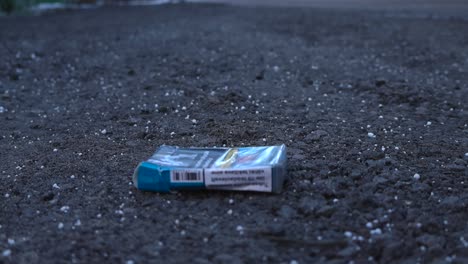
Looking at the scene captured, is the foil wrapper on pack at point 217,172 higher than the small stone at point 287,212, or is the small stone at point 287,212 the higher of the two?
the foil wrapper on pack at point 217,172

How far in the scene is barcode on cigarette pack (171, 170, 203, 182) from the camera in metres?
2.45

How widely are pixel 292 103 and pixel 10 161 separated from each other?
1.89 m

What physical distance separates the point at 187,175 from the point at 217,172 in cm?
13

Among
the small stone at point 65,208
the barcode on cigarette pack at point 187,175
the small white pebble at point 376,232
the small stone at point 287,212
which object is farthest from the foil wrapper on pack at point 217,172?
the small white pebble at point 376,232

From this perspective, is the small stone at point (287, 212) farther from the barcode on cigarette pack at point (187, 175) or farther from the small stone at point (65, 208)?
the small stone at point (65, 208)

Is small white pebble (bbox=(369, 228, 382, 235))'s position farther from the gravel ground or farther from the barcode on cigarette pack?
the barcode on cigarette pack

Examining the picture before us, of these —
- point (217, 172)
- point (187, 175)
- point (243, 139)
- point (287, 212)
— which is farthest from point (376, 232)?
point (243, 139)

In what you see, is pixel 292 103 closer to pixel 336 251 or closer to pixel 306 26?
pixel 336 251

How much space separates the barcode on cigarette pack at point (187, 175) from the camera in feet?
8.02

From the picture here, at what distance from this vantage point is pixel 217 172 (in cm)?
243

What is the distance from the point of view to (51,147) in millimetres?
3375

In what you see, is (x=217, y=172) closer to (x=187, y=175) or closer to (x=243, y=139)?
(x=187, y=175)

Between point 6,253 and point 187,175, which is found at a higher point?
point 187,175

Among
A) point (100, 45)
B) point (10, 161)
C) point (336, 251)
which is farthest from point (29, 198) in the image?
point (100, 45)
